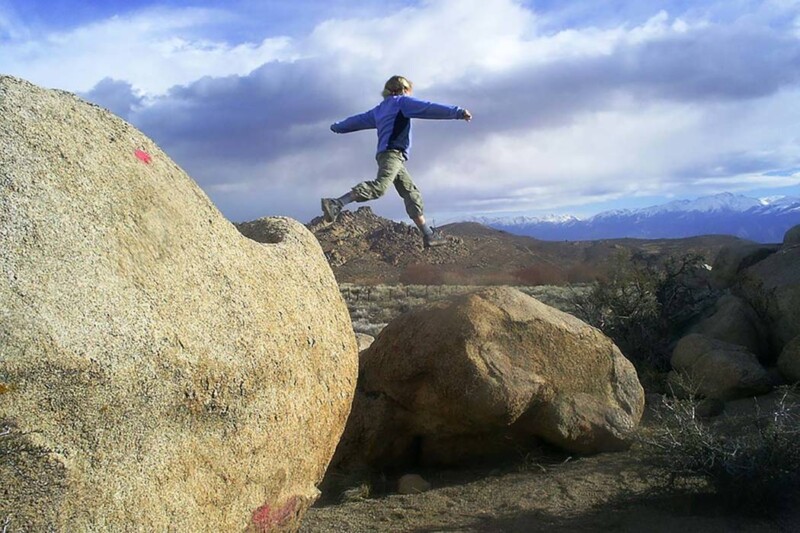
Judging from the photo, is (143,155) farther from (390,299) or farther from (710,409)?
(390,299)

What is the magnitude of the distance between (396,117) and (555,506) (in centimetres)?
A: 393

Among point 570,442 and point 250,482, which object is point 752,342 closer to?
point 570,442

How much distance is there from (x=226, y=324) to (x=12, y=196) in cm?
117

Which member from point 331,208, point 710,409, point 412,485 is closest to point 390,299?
point 710,409

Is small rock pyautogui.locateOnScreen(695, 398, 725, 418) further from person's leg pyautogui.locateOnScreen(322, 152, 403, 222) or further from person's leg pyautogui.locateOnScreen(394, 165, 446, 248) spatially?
person's leg pyautogui.locateOnScreen(322, 152, 403, 222)

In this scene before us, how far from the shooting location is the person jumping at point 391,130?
24.0ft

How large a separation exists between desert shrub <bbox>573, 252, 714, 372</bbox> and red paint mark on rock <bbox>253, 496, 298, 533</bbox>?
7.55 meters

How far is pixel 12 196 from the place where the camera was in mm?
3203

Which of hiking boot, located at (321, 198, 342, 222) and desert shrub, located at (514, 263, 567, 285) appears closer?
hiking boot, located at (321, 198, 342, 222)

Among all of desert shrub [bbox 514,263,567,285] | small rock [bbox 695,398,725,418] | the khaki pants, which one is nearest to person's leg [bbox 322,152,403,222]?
the khaki pants

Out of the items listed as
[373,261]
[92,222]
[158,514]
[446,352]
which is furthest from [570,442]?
[373,261]

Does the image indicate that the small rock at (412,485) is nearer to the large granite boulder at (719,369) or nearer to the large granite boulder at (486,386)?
the large granite boulder at (486,386)

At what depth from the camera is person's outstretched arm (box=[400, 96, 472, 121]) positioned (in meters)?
7.26

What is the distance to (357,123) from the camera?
7926 millimetres
